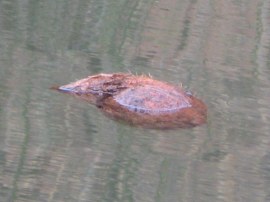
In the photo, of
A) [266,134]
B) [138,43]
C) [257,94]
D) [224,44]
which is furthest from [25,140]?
[224,44]

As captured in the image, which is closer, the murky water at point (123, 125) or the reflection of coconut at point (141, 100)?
the murky water at point (123, 125)

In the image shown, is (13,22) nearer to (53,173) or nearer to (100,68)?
(100,68)

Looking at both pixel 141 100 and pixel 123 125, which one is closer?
pixel 123 125

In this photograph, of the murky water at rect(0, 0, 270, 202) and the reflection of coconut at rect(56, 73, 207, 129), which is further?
the reflection of coconut at rect(56, 73, 207, 129)
